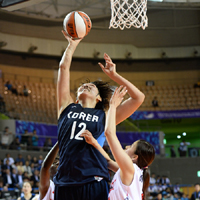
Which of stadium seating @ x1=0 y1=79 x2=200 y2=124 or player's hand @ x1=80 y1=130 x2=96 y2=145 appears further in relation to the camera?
stadium seating @ x1=0 y1=79 x2=200 y2=124

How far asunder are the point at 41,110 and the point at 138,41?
28.6 feet

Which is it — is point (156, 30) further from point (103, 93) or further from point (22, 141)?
point (103, 93)

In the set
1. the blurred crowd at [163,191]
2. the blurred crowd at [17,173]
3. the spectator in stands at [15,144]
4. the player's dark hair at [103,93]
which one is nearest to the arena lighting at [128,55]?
the blurred crowd at [163,191]

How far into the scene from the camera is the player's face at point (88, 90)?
3.00 m

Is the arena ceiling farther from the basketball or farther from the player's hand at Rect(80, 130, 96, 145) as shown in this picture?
the player's hand at Rect(80, 130, 96, 145)

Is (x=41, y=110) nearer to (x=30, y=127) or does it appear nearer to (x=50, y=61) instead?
(x=30, y=127)

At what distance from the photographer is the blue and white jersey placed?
255 cm

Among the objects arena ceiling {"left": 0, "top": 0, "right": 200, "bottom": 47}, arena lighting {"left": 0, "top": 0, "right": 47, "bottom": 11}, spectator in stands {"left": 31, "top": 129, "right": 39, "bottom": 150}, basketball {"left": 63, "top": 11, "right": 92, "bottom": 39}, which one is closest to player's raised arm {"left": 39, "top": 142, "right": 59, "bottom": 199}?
basketball {"left": 63, "top": 11, "right": 92, "bottom": 39}

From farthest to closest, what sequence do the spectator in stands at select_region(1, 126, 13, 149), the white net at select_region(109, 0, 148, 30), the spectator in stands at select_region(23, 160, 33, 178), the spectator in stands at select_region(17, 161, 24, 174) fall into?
the spectator in stands at select_region(1, 126, 13, 149)
the spectator in stands at select_region(23, 160, 33, 178)
the spectator in stands at select_region(17, 161, 24, 174)
the white net at select_region(109, 0, 148, 30)

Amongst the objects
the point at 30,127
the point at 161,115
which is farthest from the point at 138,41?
the point at 30,127

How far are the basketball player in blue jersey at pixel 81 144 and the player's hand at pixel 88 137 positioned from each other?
3.9 inches

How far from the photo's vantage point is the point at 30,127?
14836 millimetres

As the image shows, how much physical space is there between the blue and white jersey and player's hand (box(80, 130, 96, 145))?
0.10 meters

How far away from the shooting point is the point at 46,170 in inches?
120
